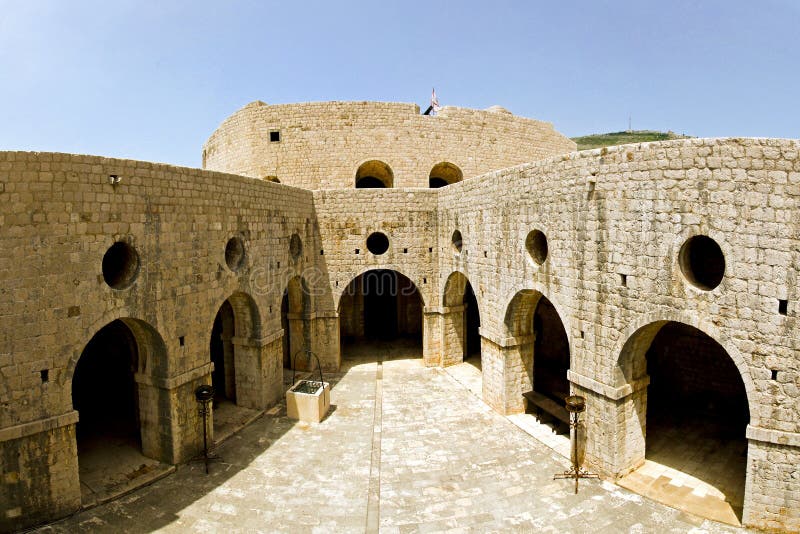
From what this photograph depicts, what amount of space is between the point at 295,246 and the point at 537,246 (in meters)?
8.08

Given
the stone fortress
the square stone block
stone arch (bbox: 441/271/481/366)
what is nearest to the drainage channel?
the square stone block

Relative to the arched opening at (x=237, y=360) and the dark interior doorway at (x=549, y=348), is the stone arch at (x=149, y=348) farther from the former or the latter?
the dark interior doorway at (x=549, y=348)

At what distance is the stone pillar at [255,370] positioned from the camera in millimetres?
13555

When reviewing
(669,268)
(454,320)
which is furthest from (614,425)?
(454,320)

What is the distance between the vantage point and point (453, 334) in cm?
1778

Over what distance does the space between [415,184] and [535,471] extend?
13.6m

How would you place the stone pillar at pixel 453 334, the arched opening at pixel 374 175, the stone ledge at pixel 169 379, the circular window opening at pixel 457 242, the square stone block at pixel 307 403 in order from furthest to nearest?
the arched opening at pixel 374 175, the stone pillar at pixel 453 334, the circular window opening at pixel 457 242, the square stone block at pixel 307 403, the stone ledge at pixel 169 379

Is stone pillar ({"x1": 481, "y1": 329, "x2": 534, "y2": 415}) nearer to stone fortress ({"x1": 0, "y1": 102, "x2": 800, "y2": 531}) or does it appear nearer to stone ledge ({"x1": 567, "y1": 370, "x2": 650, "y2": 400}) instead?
stone fortress ({"x1": 0, "y1": 102, "x2": 800, "y2": 531})

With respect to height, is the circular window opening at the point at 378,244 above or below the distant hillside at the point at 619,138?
below

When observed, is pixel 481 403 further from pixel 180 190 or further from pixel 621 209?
pixel 180 190

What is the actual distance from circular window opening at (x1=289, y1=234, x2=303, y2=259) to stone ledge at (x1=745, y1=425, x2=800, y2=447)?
1270cm

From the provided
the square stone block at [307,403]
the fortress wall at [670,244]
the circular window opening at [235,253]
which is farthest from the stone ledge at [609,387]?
the circular window opening at [235,253]

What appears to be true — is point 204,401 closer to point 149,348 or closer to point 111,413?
point 149,348

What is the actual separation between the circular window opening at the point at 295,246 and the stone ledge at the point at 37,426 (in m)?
8.12
